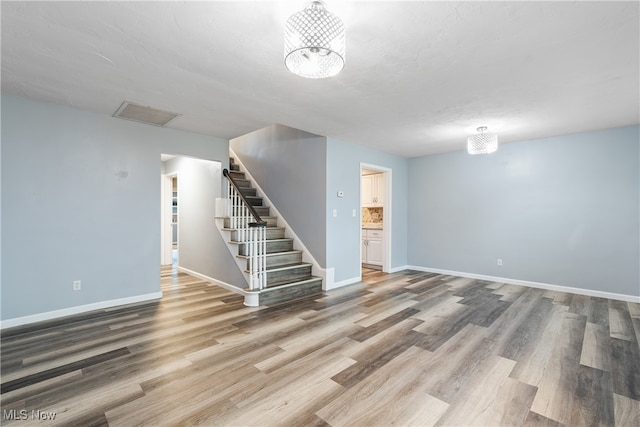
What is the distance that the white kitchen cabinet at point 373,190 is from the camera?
659 centimetres

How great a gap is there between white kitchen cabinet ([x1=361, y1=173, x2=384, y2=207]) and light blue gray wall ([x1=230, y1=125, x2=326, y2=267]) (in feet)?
7.78

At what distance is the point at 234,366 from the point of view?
2.21 m

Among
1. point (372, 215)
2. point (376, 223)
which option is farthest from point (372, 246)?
point (372, 215)

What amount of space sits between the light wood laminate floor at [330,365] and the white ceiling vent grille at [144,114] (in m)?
2.38

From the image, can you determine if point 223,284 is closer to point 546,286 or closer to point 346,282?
point 346,282

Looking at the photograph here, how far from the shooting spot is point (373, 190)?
22.1 ft

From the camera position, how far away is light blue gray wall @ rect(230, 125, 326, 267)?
4.58 metres

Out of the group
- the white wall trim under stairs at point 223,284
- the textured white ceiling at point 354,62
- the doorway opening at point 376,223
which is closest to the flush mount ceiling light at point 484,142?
the textured white ceiling at point 354,62

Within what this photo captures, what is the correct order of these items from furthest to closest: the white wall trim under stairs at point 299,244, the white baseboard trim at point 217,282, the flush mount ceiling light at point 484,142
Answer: the white wall trim under stairs at point 299,244
the white baseboard trim at point 217,282
the flush mount ceiling light at point 484,142

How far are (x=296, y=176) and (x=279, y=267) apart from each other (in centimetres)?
160

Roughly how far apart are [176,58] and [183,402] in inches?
95.5

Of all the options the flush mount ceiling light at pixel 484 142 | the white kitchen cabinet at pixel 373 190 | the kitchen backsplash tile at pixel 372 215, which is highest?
the flush mount ceiling light at pixel 484 142

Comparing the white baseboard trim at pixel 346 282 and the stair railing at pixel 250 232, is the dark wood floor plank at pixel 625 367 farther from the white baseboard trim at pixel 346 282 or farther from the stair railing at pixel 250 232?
the stair railing at pixel 250 232

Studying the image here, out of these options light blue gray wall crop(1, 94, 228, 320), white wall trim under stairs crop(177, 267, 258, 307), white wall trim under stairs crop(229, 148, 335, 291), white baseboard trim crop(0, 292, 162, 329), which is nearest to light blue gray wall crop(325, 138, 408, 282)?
white wall trim under stairs crop(229, 148, 335, 291)
